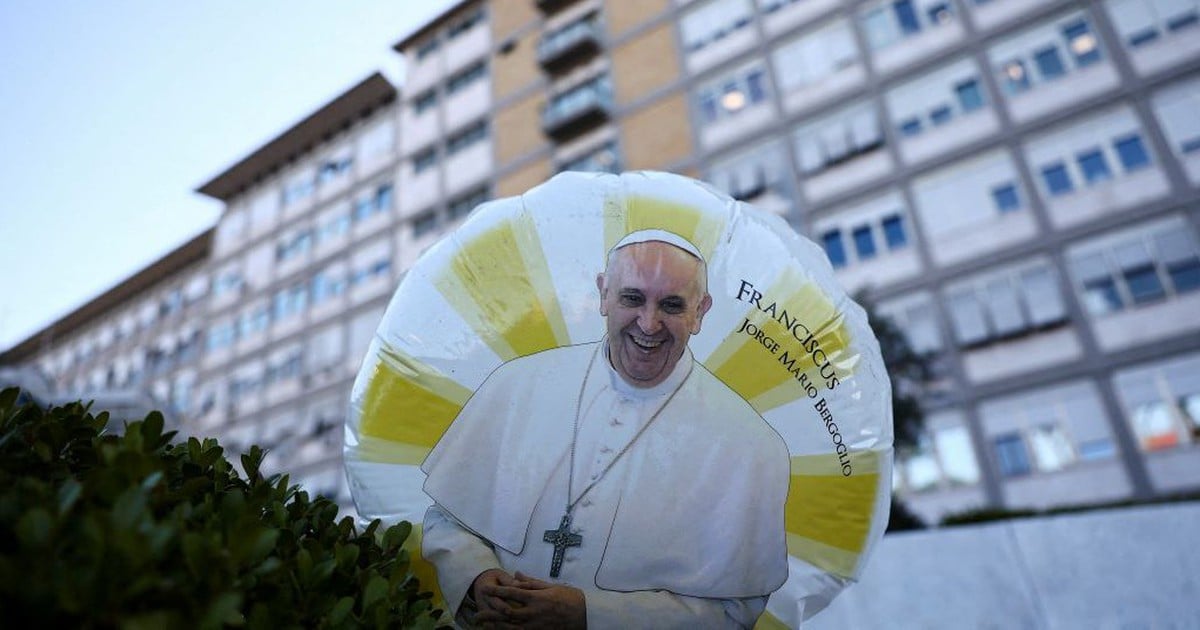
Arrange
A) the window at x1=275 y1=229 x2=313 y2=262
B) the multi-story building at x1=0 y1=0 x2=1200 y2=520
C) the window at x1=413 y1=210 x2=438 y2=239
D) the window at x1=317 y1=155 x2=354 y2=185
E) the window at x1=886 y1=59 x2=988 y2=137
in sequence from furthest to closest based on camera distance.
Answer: the window at x1=275 y1=229 x2=313 y2=262, the window at x1=317 y1=155 x2=354 y2=185, the window at x1=413 y1=210 x2=438 y2=239, the window at x1=886 y1=59 x2=988 y2=137, the multi-story building at x1=0 y1=0 x2=1200 y2=520

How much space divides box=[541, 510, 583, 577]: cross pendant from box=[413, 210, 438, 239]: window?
2571 centimetres

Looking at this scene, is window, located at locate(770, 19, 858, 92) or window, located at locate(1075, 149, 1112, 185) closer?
window, located at locate(1075, 149, 1112, 185)

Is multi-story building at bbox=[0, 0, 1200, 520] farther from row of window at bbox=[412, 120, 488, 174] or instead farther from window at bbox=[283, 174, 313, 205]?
window at bbox=[283, 174, 313, 205]

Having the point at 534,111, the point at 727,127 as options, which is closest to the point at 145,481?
the point at 727,127

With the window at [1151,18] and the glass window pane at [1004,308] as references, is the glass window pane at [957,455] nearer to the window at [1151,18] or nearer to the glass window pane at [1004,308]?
the glass window pane at [1004,308]

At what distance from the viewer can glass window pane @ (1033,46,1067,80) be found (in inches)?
706

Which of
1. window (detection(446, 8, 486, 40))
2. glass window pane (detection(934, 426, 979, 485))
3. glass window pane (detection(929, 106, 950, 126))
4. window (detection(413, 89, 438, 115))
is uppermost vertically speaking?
window (detection(446, 8, 486, 40))

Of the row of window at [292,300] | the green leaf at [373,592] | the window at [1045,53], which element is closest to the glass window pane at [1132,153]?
the window at [1045,53]

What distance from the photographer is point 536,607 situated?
8.09 feet

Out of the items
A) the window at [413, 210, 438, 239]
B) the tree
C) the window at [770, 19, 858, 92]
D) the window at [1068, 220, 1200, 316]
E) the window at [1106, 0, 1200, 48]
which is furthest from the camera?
the window at [413, 210, 438, 239]

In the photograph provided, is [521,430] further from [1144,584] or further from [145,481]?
[1144,584]

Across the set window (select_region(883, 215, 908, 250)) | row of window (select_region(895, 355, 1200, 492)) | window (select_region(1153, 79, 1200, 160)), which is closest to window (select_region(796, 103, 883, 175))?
window (select_region(883, 215, 908, 250))

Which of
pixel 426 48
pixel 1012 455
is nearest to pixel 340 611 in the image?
pixel 1012 455

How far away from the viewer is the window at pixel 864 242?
1920cm
